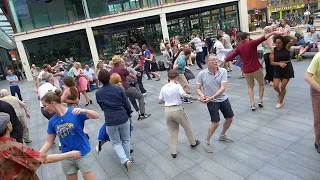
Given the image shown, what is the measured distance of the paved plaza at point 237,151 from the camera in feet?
12.2

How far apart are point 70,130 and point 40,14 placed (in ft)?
64.2

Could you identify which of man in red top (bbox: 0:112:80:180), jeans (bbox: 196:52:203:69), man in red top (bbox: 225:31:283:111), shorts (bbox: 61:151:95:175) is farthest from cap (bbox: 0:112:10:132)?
jeans (bbox: 196:52:203:69)

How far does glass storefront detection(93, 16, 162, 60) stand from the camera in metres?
21.0

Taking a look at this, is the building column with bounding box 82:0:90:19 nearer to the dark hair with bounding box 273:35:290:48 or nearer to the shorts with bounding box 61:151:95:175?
the dark hair with bounding box 273:35:290:48

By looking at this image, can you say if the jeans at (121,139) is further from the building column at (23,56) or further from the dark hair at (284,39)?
the building column at (23,56)

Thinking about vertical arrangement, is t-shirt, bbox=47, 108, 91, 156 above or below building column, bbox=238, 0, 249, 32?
below

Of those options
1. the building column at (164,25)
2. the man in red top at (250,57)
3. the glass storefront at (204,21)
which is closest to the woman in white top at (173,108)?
the man in red top at (250,57)

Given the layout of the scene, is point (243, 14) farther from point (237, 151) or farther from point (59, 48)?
point (237, 151)

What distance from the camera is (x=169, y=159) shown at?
441 cm

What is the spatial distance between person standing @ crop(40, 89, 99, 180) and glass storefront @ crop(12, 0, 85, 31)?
18.7m

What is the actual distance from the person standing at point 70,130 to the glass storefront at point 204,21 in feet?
62.7

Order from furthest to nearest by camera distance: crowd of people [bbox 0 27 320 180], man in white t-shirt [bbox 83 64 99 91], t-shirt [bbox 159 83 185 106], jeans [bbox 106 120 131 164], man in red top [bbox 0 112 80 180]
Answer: man in white t-shirt [bbox 83 64 99 91], t-shirt [bbox 159 83 185 106], jeans [bbox 106 120 131 164], crowd of people [bbox 0 27 320 180], man in red top [bbox 0 112 80 180]

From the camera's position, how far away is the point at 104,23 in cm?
1967

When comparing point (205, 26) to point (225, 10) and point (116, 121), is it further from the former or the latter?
point (116, 121)
